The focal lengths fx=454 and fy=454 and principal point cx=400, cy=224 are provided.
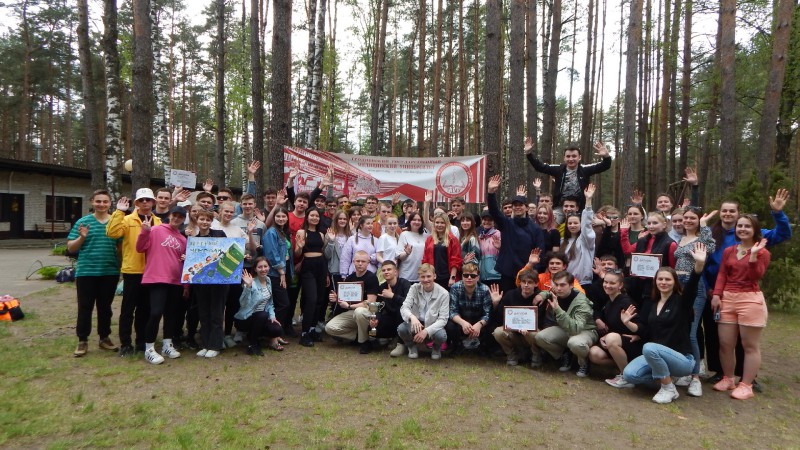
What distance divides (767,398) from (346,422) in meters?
4.46

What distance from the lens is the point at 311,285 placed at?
651 centimetres

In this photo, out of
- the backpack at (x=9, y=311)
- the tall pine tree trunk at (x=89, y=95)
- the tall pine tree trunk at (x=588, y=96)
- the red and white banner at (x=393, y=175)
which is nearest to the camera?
the backpack at (x=9, y=311)

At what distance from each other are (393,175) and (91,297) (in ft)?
21.1

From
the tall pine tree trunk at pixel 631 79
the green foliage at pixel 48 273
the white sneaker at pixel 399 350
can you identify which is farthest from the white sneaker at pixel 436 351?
the green foliage at pixel 48 273

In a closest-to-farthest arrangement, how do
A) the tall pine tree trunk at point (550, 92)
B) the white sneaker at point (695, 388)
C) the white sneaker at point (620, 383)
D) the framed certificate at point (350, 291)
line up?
the white sneaker at point (695, 388), the white sneaker at point (620, 383), the framed certificate at point (350, 291), the tall pine tree trunk at point (550, 92)

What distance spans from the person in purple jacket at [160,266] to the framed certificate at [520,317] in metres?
3.95

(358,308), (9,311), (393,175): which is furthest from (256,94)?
(358,308)

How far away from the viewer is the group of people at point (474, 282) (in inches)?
189

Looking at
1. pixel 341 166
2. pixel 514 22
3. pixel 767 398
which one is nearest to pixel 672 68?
pixel 514 22

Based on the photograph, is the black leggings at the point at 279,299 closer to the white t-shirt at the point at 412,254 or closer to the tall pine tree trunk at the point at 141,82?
the white t-shirt at the point at 412,254

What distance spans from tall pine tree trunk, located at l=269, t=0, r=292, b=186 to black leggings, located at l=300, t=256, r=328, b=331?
12.6ft

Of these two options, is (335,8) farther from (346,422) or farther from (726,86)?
(346,422)

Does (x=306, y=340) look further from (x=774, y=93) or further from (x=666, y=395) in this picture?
(x=774, y=93)

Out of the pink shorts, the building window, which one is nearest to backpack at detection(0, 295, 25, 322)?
the pink shorts
